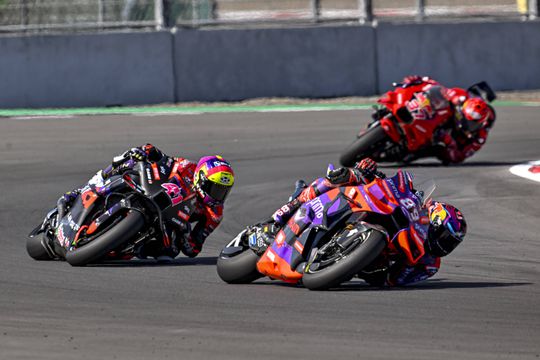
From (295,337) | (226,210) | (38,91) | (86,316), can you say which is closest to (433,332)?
(295,337)

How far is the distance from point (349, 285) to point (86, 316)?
1.96 m

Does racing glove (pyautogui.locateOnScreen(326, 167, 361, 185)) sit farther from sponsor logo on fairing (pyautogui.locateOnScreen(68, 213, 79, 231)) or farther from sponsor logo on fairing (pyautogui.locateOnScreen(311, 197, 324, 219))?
sponsor logo on fairing (pyautogui.locateOnScreen(68, 213, 79, 231))

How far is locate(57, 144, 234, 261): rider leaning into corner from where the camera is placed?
976cm

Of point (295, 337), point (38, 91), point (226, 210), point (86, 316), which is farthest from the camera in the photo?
point (38, 91)

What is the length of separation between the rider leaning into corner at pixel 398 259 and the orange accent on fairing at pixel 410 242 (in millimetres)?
170

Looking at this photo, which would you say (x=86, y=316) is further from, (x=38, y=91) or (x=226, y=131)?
(x=38, y=91)

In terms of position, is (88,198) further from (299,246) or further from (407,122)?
(407,122)

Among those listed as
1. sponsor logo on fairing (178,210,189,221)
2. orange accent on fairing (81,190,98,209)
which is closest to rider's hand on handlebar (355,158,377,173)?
sponsor logo on fairing (178,210,189,221)

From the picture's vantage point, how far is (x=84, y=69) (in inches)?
897

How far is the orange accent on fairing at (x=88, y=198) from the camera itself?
9.86 metres

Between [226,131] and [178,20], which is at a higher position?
[178,20]

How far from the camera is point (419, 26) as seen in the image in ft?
78.5

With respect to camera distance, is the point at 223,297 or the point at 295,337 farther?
the point at 223,297

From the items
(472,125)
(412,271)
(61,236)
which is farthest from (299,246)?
(472,125)
